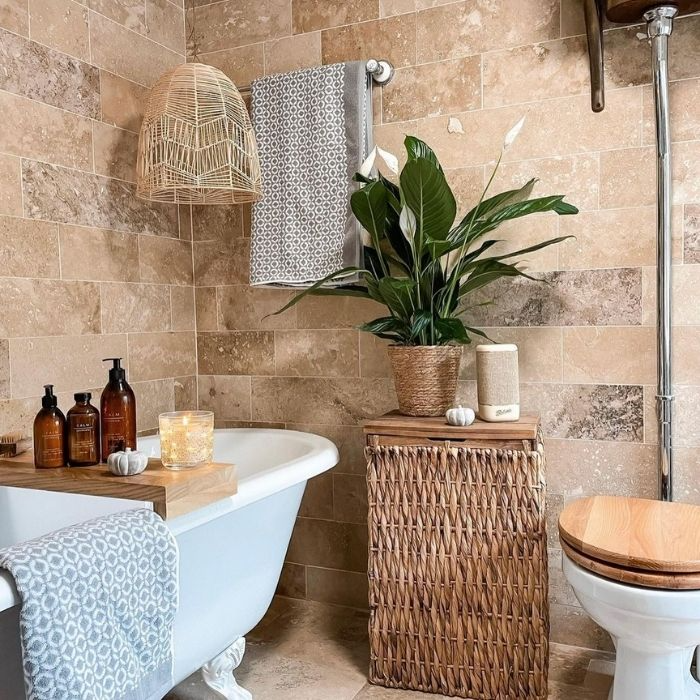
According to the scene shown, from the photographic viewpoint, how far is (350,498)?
258cm

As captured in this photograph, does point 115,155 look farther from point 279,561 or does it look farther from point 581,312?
point 581,312

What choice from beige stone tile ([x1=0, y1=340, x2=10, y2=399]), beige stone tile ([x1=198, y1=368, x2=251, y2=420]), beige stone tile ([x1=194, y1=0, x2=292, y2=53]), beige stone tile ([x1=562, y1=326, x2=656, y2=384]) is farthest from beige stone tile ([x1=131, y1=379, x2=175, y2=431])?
beige stone tile ([x1=562, y1=326, x2=656, y2=384])

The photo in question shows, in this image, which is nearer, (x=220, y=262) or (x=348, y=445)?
(x=348, y=445)

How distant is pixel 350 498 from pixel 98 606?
1.42 m

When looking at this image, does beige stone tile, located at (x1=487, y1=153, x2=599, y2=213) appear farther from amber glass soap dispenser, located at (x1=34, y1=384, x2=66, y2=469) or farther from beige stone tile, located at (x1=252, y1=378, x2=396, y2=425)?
amber glass soap dispenser, located at (x1=34, y1=384, x2=66, y2=469)

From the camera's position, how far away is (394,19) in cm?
242

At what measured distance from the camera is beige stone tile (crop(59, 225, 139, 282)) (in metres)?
2.28

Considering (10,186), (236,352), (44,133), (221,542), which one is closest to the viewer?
(221,542)

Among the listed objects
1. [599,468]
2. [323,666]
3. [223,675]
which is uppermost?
[599,468]

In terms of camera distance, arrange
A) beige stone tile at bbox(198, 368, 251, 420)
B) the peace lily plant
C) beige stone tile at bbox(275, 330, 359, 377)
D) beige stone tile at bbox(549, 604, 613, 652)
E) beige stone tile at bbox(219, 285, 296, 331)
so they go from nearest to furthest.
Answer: the peace lily plant, beige stone tile at bbox(549, 604, 613, 652), beige stone tile at bbox(275, 330, 359, 377), beige stone tile at bbox(219, 285, 296, 331), beige stone tile at bbox(198, 368, 251, 420)

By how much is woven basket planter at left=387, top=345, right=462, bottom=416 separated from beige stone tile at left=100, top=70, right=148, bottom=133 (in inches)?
50.2

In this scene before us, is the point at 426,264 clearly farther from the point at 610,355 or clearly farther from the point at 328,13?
the point at 328,13

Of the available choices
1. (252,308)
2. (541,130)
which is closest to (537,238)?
(541,130)

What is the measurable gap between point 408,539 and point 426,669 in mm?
379
